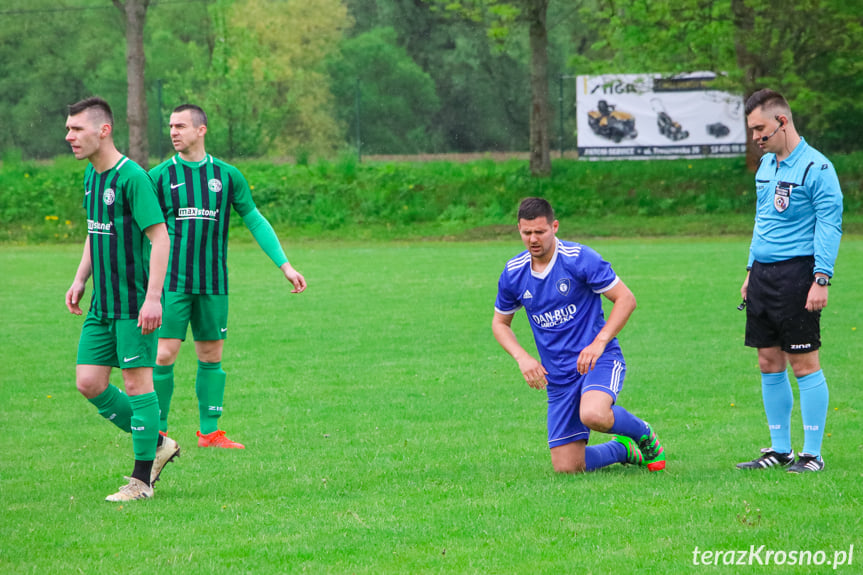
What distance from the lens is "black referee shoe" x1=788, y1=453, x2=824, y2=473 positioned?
6.70m

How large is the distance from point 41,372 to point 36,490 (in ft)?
17.3

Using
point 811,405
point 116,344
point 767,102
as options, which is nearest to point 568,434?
point 811,405

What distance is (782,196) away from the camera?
6.84 metres

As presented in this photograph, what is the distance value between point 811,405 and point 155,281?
4114 millimetres

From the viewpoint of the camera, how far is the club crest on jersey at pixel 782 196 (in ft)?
22.3

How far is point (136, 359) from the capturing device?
6.47 m

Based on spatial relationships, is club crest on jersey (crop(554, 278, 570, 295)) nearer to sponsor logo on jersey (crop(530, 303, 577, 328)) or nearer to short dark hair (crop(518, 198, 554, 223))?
sponsor logo on jersey (crop(530, 303, 577, 328))

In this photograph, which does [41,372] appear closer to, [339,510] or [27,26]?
[339,510]

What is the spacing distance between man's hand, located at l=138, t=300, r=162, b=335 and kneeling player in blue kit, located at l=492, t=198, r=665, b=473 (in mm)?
2150

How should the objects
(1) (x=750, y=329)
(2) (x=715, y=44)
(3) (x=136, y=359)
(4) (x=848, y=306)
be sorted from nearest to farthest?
(3) (x=136, y=359) → (1) (x=750, y=329) → (4) (x=848, y=306) → (2) (x=715, y=44)

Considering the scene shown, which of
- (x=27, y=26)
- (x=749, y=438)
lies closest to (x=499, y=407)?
(x=749, y=438)

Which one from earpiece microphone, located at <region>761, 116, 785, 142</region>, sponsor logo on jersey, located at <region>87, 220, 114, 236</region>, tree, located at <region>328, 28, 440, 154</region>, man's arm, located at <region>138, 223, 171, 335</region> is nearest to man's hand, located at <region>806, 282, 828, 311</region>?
earpiece microphone, located at <region>761, 116, 785, 142</region>

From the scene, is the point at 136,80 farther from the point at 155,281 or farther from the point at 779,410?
the point at 779,410
